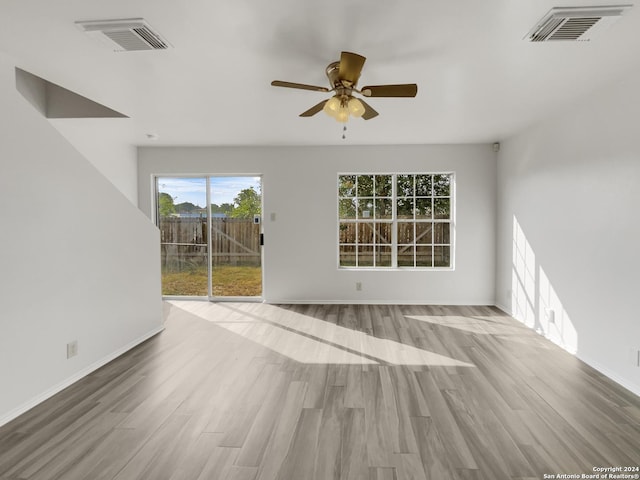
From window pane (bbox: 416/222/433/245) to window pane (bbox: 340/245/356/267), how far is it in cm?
104

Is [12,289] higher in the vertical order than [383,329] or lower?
higher

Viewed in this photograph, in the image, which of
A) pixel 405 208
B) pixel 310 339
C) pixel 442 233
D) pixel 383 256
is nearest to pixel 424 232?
pixel 442 233

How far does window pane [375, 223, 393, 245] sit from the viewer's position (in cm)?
601

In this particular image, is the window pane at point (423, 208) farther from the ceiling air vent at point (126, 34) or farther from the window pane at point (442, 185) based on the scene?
the ceiling air vent at point (126, 34)

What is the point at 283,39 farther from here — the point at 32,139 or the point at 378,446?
the point at 378,446

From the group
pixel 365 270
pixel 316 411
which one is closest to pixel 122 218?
pixel 316 411

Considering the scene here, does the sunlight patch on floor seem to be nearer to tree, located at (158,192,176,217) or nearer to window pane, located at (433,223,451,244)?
tree, located at (158,192,176,217)

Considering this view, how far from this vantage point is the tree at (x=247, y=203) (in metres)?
6.04

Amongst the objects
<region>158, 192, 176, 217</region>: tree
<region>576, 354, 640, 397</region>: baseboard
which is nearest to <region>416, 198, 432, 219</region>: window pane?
<region>576, 354, 640, 397</region>: baseboard

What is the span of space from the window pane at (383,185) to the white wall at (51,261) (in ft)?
11.8

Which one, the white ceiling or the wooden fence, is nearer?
the white ceiling

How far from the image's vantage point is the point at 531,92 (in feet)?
11.1

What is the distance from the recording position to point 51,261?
280 centimetres

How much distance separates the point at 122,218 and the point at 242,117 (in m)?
1.66
